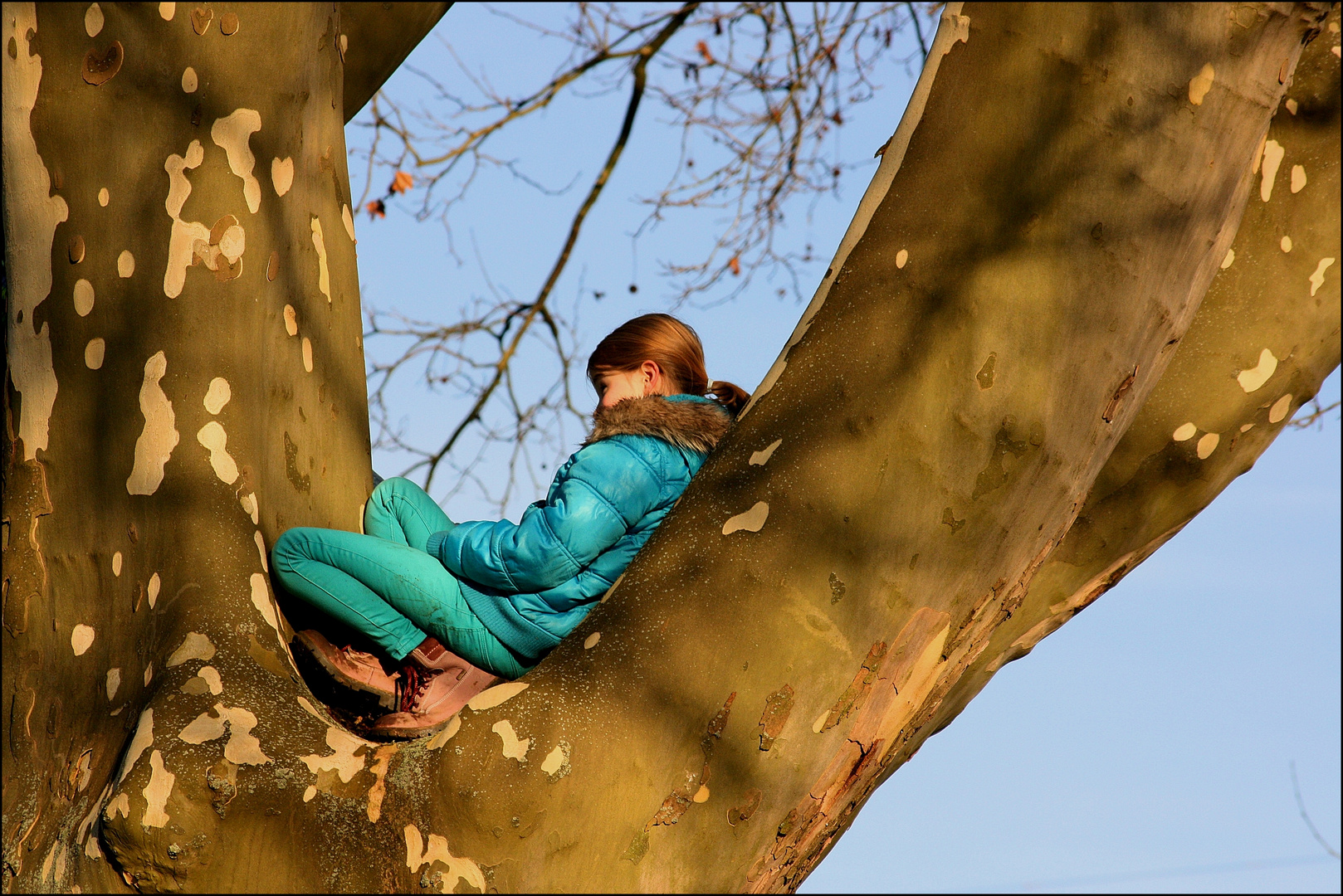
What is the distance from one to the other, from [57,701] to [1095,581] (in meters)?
2.03

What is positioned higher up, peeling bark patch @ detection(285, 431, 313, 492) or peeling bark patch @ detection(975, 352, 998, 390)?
peeling bark patch @ detection(975, 352, 998, 390)

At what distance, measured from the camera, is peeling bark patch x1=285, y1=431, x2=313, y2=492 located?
2.37 metres

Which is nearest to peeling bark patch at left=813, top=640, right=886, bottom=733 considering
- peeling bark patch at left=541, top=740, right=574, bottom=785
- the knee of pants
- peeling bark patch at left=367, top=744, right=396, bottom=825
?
peeling bark patch at left=541, top=740, right=574, bottom=785

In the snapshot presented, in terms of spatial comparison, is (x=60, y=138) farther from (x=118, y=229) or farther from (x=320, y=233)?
(x=320, y=233)

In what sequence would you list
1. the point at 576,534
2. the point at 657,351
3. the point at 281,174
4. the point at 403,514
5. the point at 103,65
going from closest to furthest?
1. the point at 103,65
2. the point at 281,174
3. the point at 576,534
4. the point at 403,514
5. the point at 657,351

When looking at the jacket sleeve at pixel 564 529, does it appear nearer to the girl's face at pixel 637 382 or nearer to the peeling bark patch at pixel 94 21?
the girl's face at pixel 637 382

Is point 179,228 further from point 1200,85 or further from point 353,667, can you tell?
point 1200,85

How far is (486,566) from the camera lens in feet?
9.09

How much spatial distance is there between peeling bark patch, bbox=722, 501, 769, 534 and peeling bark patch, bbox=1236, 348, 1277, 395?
105cm

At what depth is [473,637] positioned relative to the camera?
2.73 m

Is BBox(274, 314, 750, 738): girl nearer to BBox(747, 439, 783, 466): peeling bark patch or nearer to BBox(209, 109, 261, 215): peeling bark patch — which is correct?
BBox(209, 109, 261, 215): peeling bark patch

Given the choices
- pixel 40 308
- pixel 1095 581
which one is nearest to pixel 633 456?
pixel 1095 581

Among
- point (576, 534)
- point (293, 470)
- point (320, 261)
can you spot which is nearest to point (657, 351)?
point (576, 534)

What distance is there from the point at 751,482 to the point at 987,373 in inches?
16.2
